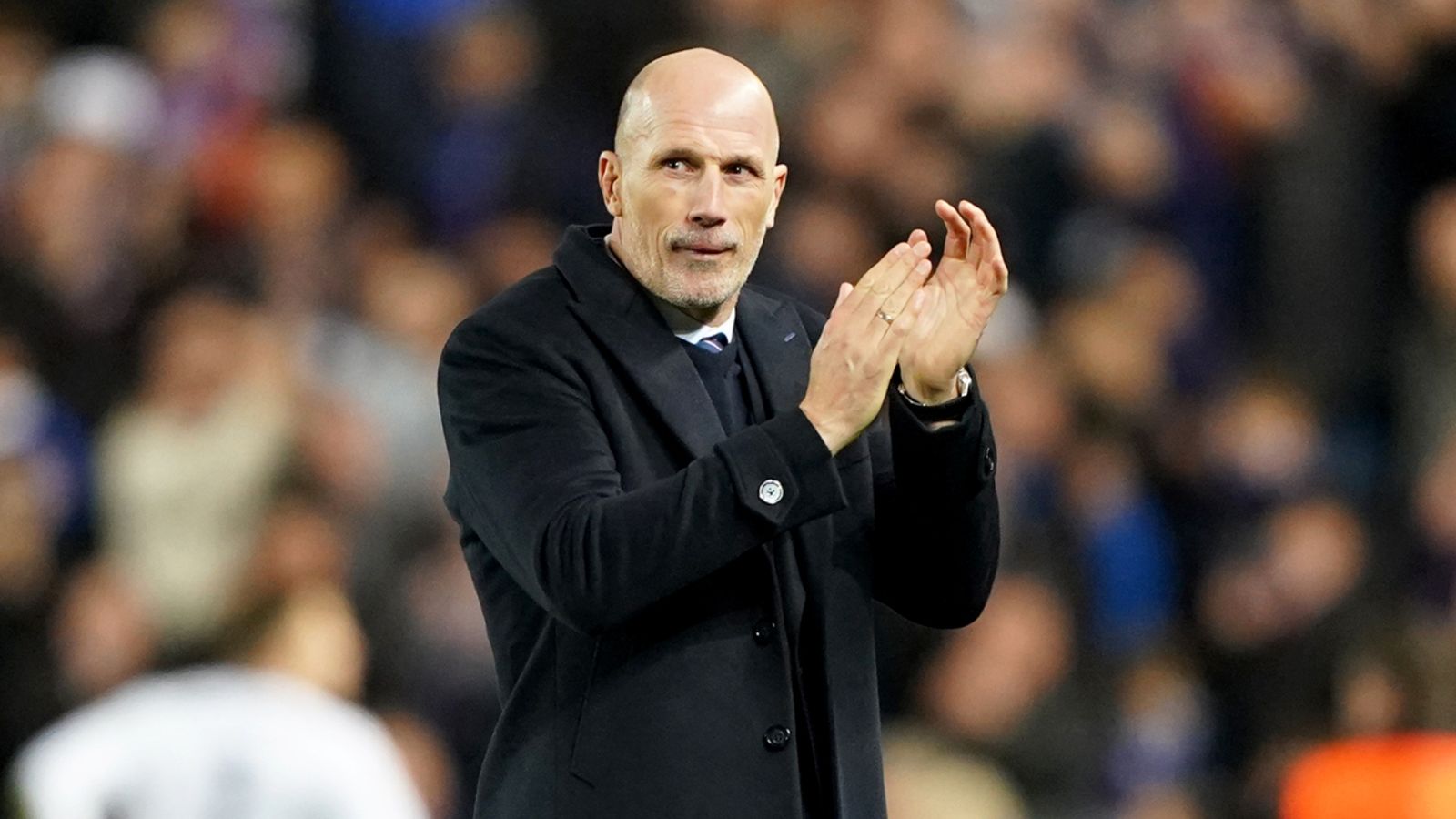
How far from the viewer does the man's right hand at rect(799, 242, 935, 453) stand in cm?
216

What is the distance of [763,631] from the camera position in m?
2.24

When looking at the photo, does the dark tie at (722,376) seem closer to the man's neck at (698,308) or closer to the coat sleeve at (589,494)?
the man's neck at (698,308)

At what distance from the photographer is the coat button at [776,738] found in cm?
221

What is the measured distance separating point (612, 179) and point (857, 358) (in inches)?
15.5

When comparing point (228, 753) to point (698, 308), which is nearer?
point (698, 308)

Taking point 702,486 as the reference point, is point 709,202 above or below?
above

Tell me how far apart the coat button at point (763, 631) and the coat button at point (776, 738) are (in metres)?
0.08

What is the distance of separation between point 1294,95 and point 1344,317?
0.69 m

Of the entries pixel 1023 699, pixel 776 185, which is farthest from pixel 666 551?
pixel 1023 699

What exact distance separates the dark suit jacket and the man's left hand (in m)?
0.04

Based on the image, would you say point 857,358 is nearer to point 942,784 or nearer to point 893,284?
point 893,284

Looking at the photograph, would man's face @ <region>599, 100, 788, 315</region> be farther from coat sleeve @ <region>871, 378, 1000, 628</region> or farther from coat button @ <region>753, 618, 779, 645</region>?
coat button @ <region>753, 618, 779, 645</region>

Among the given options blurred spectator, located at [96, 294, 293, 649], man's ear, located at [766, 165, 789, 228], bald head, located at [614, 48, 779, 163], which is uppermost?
blurred spectator, located at [96, 294, 293, 649]

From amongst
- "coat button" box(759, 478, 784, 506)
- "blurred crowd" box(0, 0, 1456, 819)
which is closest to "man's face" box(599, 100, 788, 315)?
"coat button" box(759, 478, 784, 506)
